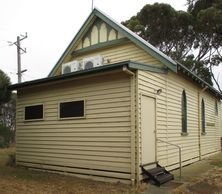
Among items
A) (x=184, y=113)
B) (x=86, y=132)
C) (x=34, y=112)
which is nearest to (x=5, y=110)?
(x=34, y=112)

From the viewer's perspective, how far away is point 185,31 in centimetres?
2964

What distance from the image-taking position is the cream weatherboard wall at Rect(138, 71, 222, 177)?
1083cm

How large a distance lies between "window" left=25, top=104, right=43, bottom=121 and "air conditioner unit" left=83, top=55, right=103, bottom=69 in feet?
8.99

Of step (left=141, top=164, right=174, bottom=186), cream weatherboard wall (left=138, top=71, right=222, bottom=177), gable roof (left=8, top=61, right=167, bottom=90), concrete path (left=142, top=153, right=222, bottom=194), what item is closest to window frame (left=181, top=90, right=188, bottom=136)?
cream weatherboard wall (left=138, top=71, right=222, bottom=177)

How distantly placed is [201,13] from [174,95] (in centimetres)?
1670

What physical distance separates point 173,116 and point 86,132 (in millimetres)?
3465

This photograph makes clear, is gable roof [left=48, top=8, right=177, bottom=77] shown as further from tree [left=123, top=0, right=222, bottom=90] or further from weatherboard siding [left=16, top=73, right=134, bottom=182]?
tree [left=123, top=0, right=222, bottom=90]

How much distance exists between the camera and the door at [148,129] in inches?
389

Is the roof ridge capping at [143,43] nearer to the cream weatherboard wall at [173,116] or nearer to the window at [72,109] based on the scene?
the cream weatherboard wall at [173,116]

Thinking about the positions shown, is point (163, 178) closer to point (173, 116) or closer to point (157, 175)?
point (157, 175)

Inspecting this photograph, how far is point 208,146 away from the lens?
709 inches

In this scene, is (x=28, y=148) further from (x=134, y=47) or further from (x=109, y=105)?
(x=134, y=47)

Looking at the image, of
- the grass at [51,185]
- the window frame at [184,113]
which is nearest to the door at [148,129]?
the grass at [51,185]

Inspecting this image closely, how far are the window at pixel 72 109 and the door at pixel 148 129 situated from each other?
2.02m
